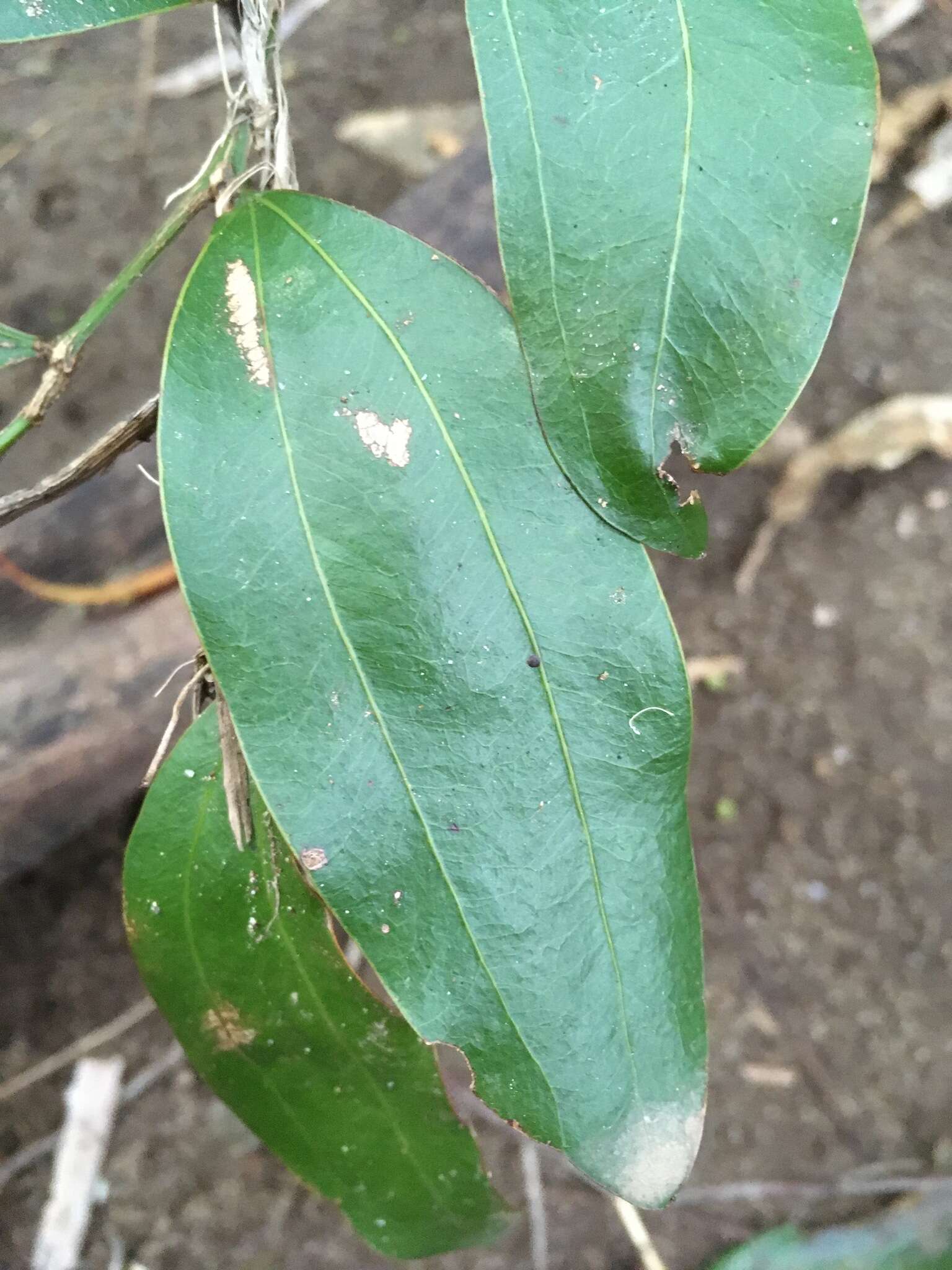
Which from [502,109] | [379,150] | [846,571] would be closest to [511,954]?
[502,109]

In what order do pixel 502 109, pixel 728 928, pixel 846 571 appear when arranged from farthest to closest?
pixel 846 571
pixel 728 928
pixel 502 109

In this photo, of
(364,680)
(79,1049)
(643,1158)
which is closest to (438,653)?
(364,680)

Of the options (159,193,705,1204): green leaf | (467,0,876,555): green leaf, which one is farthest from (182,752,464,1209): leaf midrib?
(467,0,876,555): green leaf

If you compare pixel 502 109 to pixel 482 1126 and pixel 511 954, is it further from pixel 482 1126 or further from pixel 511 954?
pixel 482 1126

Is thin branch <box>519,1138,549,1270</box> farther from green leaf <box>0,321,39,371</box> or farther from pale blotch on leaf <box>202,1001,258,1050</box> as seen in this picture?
green leaf <box>0,321,39,371</box>

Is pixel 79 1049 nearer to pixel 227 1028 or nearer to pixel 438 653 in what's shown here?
pixel 227 1028

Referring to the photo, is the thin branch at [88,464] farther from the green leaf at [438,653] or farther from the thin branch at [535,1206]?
the thin branch at [535,1206]

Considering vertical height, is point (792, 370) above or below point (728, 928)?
above
